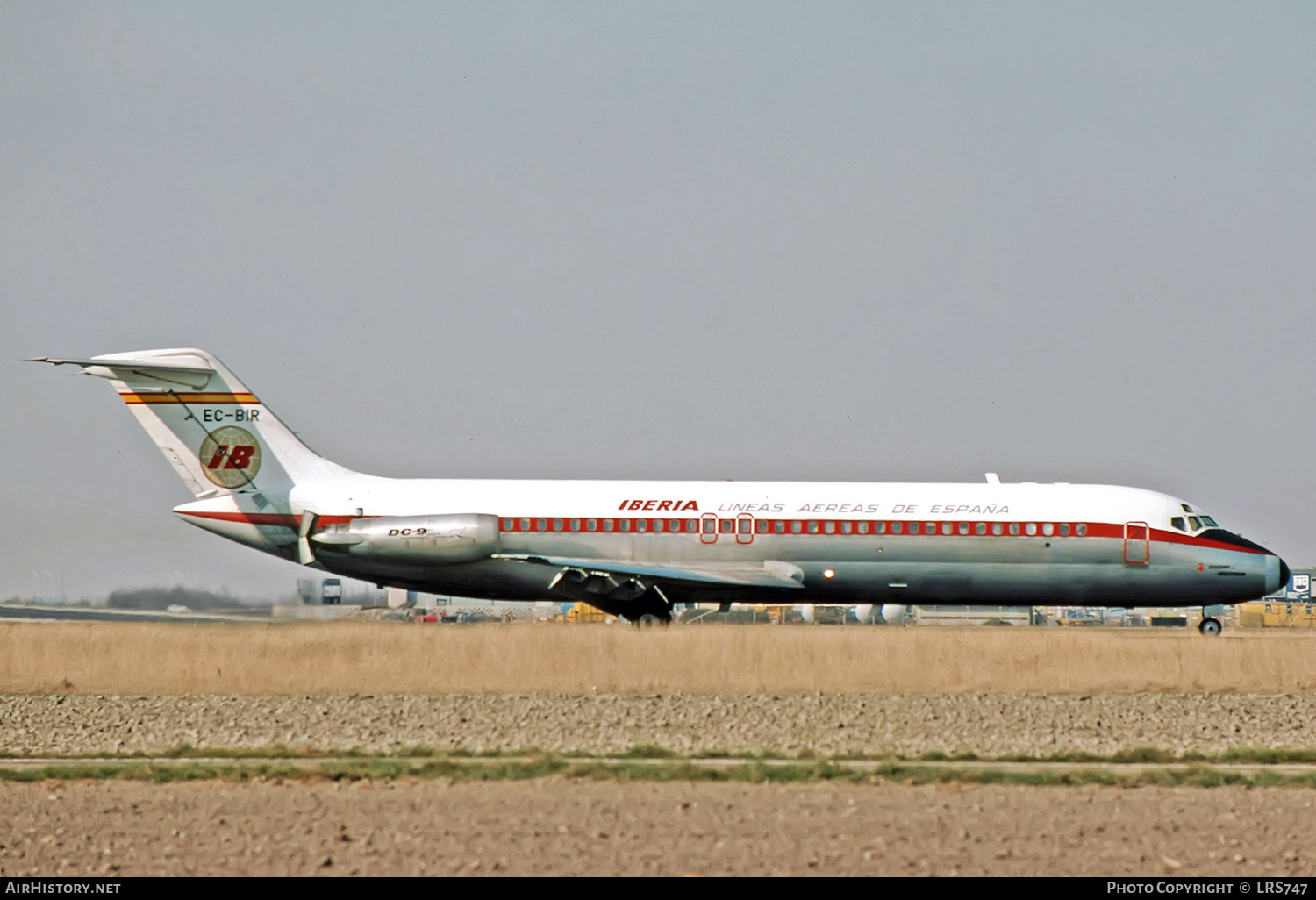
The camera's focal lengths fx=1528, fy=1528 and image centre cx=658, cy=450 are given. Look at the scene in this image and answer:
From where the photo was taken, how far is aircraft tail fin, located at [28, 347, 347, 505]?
1373 inches

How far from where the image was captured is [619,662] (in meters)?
25.2

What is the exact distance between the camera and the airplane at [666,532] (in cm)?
3403

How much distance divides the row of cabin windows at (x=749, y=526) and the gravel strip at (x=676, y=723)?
378 inches

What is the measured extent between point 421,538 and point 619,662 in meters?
9.76

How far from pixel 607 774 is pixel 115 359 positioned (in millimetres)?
23327

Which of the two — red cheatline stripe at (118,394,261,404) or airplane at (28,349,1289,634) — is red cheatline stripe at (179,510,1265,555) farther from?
red cheatline stripe at (118,394,261,404)

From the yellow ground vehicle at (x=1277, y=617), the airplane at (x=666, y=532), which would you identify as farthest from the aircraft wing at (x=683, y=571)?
the yellow ground vehicle at (x=1277, y=617)

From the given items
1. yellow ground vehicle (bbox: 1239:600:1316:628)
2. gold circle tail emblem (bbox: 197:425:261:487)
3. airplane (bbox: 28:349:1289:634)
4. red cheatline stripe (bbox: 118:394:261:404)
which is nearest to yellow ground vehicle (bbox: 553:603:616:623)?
airplane (bbox: 28:349:1289:634)

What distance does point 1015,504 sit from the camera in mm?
34875

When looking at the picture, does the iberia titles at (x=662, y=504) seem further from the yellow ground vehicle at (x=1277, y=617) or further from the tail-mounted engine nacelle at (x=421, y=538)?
the yellow ground vehicle at (x=1277, y=617)

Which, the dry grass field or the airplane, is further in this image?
the airplane

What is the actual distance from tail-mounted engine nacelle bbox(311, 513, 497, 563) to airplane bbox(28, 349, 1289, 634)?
4cm
